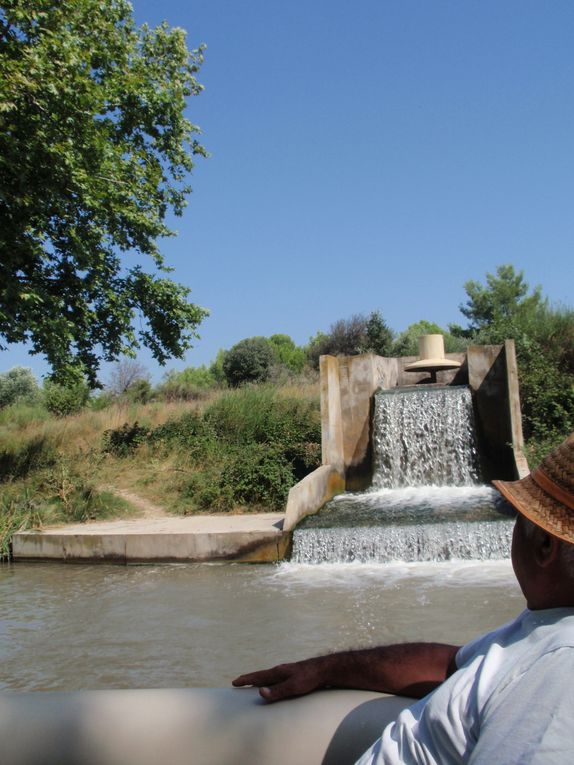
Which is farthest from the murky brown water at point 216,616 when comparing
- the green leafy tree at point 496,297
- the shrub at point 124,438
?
the green leafy tree at point 496,297

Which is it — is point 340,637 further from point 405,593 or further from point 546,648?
point 546,648

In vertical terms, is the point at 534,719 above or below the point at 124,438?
below

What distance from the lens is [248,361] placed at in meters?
40.0

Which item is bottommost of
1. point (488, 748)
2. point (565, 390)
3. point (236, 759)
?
point (236, 759)

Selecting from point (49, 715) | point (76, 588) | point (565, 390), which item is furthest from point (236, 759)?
point (565, 390)

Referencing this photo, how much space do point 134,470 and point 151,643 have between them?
28.9 ft

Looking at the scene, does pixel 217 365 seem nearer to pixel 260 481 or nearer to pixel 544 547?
pixel 260 481

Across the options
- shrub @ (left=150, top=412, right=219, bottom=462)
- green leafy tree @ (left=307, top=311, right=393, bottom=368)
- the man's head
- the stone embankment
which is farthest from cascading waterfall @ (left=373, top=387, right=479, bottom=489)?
green leafy tree @ (left=307, top=311, right=393, bottom=368)

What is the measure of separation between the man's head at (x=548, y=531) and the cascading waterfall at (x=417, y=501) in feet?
21.7

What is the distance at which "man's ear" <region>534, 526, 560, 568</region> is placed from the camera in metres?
1.11

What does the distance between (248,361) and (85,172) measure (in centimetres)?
2918

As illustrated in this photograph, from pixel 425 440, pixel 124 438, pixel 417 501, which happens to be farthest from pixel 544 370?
pixel 124 438

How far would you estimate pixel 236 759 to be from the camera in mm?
1432

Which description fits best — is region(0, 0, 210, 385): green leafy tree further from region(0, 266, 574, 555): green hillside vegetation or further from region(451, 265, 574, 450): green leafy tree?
region(451, 265, 574, 450): green leafy tree
